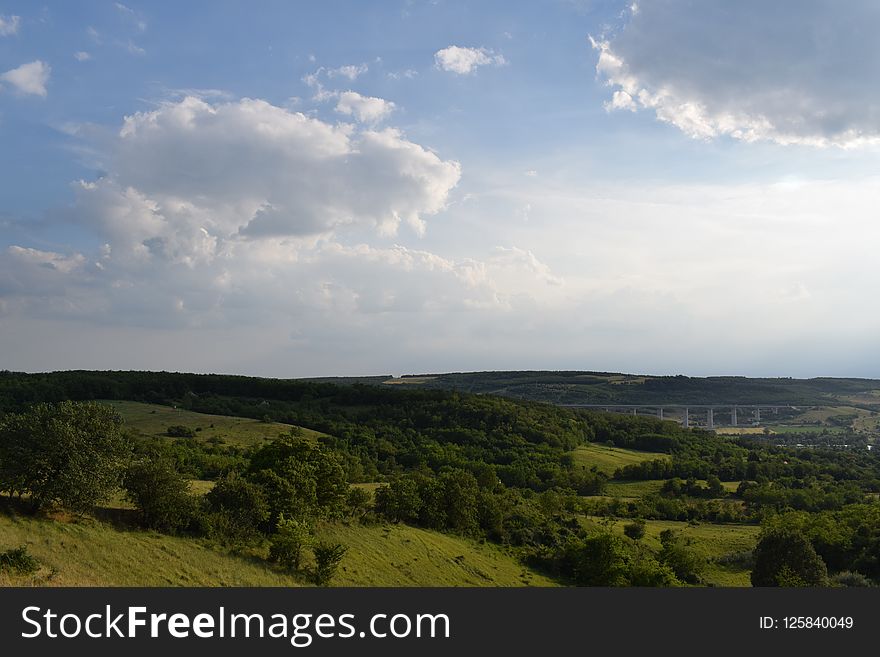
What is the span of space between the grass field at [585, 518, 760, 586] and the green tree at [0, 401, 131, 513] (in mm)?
69913

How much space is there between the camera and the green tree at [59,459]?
40844 mm

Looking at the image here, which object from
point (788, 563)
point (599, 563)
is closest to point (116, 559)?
point (599, 563)

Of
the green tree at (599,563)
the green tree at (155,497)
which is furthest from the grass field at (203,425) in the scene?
the green tree at (155,497)

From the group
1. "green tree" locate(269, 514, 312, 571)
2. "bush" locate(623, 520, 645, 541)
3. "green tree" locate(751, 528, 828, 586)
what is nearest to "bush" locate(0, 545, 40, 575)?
"green tree" locate(269, 514, 312, 571)

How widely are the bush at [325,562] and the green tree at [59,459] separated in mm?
16658

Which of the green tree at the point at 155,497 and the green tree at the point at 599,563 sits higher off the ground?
the green tree at the point at 155,497

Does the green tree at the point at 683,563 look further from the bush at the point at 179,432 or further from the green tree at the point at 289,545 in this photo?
the bush at the point at 179,432

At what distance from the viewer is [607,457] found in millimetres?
178125

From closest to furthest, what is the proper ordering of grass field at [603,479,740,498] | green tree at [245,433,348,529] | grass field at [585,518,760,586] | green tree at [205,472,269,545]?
green tree at [205,472,269,545] → green tree at [245,433,348,529] → grass field at [585,518,760,586] → grass field at [603,479,740,498]

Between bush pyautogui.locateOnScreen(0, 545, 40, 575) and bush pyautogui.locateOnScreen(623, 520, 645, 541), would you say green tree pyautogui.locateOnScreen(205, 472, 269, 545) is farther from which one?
bush pyautogui.locateOnScreen(623, 520, 645, 541)

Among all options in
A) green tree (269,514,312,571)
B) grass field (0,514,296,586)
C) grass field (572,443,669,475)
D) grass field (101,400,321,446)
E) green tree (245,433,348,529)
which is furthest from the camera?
grass field (572,443,669,475)

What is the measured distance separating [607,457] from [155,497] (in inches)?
5933

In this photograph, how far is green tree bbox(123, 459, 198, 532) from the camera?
4725 cm

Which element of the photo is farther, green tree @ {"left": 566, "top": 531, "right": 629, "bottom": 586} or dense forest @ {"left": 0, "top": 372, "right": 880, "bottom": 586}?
green tree @ {"left": 566, "top": 531, "right": 629, "bottom": 586}
